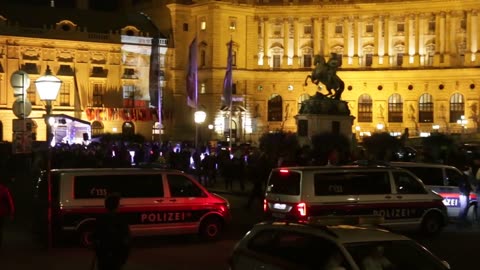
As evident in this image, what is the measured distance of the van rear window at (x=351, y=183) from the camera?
57.5ft

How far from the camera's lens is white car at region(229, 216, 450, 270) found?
8352 mm

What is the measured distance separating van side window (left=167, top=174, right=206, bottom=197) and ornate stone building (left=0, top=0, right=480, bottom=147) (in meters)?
68.2

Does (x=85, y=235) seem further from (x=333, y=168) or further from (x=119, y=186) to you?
(x=333, y=168)

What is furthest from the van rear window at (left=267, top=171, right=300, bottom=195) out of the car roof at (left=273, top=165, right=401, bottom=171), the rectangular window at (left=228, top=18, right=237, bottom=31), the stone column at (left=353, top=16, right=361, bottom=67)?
the stone column at (left=353, top=16, right=361, bottom=67)

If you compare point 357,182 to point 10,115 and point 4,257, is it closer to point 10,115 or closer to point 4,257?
point 4,257

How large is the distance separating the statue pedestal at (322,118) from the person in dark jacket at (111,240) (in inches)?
1514

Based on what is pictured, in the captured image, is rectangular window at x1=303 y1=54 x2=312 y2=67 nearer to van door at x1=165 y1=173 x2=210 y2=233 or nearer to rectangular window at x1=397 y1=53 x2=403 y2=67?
rectangular window at x1=397 y1=53 x2=403 y2=67

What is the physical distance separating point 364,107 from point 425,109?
7.31 m

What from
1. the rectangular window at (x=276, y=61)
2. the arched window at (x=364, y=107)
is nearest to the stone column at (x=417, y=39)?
the arched window at (x=364, y=107)

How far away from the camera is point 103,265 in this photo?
34.7 ft

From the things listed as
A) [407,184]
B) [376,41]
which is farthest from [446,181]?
[376,41]

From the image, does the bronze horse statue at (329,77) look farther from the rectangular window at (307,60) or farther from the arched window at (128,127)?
the rectangular window at (307,60)

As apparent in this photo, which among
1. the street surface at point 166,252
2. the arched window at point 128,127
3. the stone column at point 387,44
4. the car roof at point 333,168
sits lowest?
the street surface at point 166,252

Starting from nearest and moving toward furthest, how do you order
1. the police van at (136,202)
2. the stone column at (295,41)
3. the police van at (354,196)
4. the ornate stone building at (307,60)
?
1. the police van at (354,196)
2. the police van at (136,202)
3. the ornate stone building at (307,60)
4. the stone column at (295,41)
